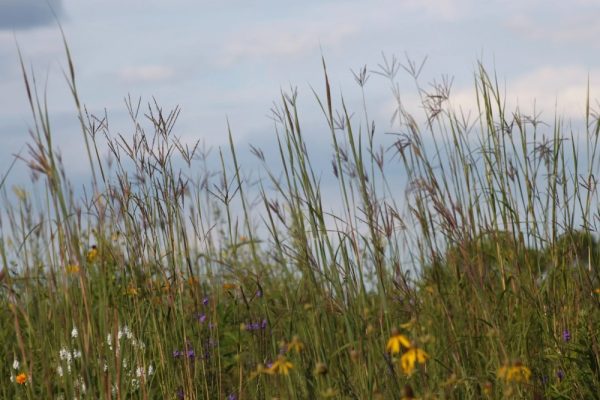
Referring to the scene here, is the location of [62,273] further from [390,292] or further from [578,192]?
[578,192]

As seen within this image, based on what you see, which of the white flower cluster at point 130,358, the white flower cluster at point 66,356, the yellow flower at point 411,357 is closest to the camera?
the yellow flower at point 411,357

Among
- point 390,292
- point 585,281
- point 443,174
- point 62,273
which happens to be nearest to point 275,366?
point 62,273

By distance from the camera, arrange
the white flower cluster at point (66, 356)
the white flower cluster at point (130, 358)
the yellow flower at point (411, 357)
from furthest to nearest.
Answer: the white flower cluster at point (130, 358) < the white flower cluster at point (66, 356) < the yellow flower at point (411, 357)

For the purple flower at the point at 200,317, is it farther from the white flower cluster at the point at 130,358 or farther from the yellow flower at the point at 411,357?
the yellow flower at the point at 411,357

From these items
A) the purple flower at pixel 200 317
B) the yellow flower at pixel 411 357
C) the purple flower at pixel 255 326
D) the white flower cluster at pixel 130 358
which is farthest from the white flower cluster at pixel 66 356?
the yellow flower at pixel 411 357

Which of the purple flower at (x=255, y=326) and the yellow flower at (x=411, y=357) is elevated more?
the yellow flower at (x=411, y=357)

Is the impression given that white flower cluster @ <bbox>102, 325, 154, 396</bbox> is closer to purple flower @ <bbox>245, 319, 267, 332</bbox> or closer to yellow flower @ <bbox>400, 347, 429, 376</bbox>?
purple flower @ <bbox>245, 319, 267, 332</bbox>

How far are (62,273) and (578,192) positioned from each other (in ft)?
6.42

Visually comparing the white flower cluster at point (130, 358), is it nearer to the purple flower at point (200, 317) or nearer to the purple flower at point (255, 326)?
the purple flower at point (200, 317)

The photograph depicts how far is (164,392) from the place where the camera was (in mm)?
2725

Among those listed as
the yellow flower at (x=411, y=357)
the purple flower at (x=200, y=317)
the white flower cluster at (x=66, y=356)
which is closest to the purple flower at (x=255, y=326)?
the purple flower at (x=200, y=317)

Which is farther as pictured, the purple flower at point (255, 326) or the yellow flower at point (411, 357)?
the purple flower at point (255, 326)

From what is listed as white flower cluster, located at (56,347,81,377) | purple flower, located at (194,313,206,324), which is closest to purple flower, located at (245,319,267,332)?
purple flower, located at (194,313,206,324)

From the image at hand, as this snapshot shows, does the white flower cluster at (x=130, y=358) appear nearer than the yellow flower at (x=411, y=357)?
No
